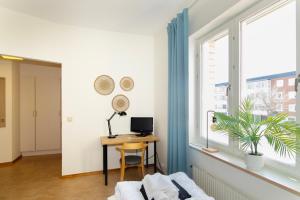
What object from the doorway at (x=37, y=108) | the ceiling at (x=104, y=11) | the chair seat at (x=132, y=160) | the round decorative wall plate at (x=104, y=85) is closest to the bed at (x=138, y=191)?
the chair seat at (x=132, y=160)

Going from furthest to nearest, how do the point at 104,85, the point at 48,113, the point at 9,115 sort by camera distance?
the point at 48,113, the point at 9,115, the point at 104,85

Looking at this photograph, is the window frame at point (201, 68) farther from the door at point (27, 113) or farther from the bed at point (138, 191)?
the door at point (27, 113)

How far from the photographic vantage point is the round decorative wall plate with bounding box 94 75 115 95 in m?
3.52

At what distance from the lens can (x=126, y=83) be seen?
3.72 m

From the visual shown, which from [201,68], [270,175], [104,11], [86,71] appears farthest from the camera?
[86,71]

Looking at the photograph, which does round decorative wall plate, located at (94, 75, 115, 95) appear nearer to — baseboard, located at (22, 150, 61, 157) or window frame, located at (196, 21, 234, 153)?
window frame, located at (196, 21, 234, 153)

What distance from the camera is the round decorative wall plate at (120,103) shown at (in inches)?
143

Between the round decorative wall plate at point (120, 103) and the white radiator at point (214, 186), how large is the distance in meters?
1.85

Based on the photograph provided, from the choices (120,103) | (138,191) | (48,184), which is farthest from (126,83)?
(138,191)

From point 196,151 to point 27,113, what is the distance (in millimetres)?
→ 4360

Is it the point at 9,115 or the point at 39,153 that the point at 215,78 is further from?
the point at 39,153

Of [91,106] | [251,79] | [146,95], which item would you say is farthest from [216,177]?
[91,106]

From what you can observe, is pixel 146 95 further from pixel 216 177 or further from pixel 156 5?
pixel 216 177

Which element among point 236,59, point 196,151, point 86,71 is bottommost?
point 196,151
